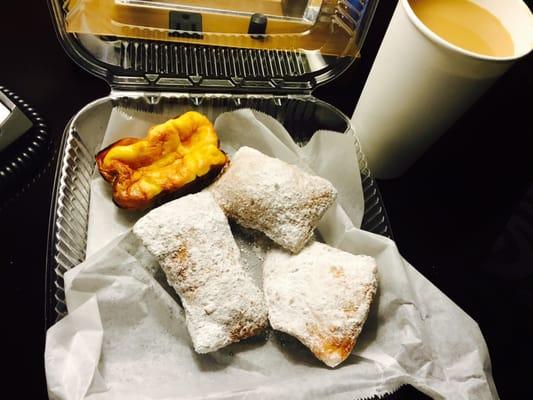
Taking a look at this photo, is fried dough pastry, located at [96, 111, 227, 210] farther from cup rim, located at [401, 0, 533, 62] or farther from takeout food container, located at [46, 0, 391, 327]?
cup rim, located at [401, 0, 533, 62]

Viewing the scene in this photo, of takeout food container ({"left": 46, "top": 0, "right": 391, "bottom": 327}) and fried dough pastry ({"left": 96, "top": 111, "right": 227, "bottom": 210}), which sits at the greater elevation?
takeout food container ({"left": 46, "top": 0, "right": 391, "bottom": 327})

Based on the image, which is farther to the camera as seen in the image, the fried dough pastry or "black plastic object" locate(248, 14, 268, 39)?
"black plastic object" locate(248, 14, 268, 39)

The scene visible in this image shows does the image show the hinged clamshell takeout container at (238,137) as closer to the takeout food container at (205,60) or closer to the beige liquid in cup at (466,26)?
the takeout food container at (205,60)

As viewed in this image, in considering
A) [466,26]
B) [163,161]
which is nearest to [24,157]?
[163,161]

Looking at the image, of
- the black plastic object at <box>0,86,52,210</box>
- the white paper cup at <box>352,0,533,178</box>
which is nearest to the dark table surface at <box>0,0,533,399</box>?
the black plastic object at <box>0,86,52,210</box>

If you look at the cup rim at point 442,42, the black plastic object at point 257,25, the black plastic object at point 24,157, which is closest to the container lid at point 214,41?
the black plastic object at point 257,25

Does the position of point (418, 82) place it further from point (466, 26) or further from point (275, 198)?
point (275, 198)

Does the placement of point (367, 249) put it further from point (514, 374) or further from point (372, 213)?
point (514, 374)

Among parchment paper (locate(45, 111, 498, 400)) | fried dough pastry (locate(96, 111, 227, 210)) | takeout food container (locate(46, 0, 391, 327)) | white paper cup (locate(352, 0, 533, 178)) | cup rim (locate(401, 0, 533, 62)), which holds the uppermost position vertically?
cup rim (locate(401, 0, 533, 62))
